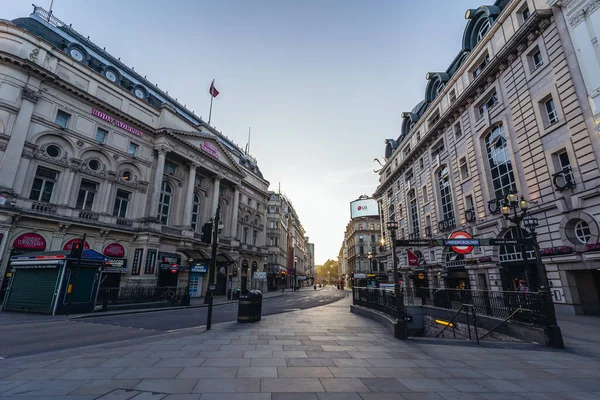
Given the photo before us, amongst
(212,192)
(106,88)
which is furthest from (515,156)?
(106,88)

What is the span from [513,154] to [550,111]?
3.40 m

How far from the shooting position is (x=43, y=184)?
74.7 feet

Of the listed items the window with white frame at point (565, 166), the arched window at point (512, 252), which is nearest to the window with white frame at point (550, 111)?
the window with white frame at point (565, 166)

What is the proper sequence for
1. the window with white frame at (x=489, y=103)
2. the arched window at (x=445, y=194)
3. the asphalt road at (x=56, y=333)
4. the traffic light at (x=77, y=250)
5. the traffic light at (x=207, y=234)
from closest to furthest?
1. the asphalt road at (x=56, y=333)
2. the traffic light at (x=207, y=234)
3. the traffic light at (x=77, y=250)
4. the window with white frame at (x=489, y=103)
5. the arched window at (x=445, y=194)

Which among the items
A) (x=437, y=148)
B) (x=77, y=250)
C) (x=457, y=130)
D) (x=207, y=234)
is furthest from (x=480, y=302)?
(x=437, y=148)

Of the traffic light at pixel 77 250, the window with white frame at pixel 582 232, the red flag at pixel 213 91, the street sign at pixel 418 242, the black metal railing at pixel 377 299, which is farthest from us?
the red flag at pixel 213 91

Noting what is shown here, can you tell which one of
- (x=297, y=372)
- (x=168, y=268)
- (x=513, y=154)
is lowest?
(x=297, y=372)

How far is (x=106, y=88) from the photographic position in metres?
27.8

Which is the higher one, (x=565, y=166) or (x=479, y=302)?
(x=565, y=166)

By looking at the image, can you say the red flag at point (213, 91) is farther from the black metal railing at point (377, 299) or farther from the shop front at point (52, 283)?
the black metal railing at point (377, 299)

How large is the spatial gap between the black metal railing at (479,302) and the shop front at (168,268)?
65.7 feet

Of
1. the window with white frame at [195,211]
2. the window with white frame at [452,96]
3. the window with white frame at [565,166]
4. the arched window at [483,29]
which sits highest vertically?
the arched window at [483,29]

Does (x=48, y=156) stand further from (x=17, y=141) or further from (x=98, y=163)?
(x=98, y=163)

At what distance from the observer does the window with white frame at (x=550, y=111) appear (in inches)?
708
